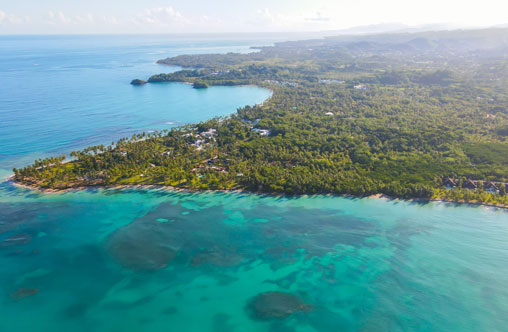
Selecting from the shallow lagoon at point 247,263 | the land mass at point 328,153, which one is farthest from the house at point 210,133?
the shallow lagoon at point 247,263

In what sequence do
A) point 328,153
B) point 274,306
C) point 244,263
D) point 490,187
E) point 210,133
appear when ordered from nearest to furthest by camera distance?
point 274,306 < point 244,263 < point 490,187 < point 328,153 < point 210,133

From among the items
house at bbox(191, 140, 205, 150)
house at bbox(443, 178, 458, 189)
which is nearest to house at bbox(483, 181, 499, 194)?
house at bbox(443, 178, 458, 189)

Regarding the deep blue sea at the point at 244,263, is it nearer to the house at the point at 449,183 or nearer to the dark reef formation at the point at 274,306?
the dark reef formation at the point at 274,306

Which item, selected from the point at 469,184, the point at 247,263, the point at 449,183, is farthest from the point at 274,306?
the point at 469,184

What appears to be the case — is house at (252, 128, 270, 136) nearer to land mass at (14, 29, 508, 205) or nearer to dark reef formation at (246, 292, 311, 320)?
land mass at (14, 29, 508, 205)

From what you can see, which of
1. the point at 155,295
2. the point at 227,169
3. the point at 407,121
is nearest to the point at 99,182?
the point at 227,169

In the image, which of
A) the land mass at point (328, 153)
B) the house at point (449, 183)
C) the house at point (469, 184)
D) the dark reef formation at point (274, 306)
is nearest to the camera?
the dark reef formation at point (274, 306)

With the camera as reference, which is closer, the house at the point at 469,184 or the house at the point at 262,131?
the house at the point at 469,184

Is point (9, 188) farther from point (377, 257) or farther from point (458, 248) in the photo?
point (458, 248)

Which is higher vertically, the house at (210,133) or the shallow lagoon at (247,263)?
the house at (210,133)

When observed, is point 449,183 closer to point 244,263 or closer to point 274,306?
point 244,263
